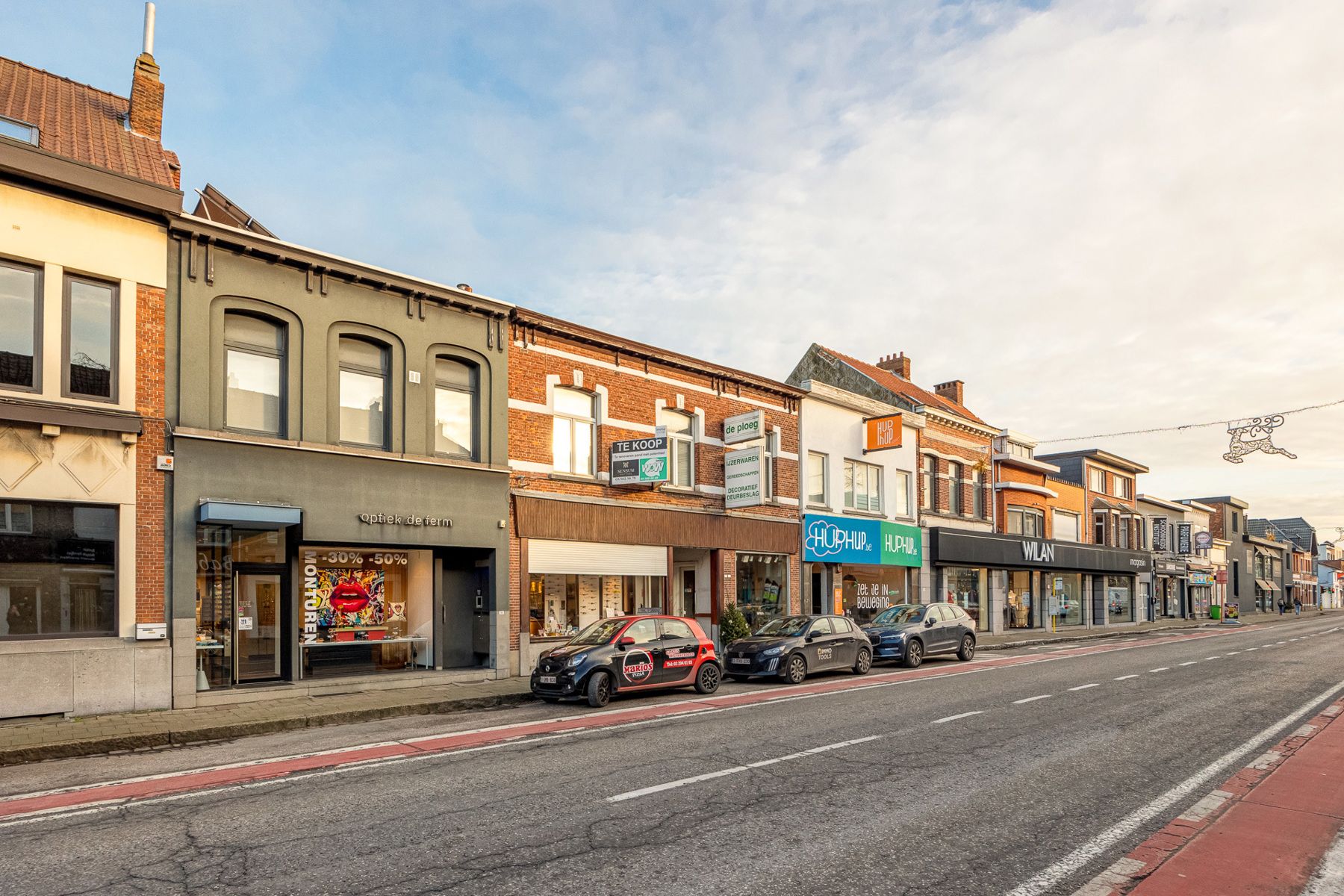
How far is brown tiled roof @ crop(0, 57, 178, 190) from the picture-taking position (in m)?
14.5

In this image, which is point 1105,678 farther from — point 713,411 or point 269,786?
point 269,786

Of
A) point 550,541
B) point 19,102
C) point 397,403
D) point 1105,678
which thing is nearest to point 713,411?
point 550,541

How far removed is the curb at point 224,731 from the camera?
10625 millimetres

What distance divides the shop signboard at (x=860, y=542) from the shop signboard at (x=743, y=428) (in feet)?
13.5

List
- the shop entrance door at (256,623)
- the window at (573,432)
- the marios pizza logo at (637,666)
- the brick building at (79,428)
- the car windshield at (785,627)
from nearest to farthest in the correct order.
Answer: the brick building at (79,428) → the marios pizza logo at (637,666) → the shop entrance door at (256,623) → the car windshield at (785,627) → the window at (573,432)

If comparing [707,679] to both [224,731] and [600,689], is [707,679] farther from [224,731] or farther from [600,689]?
[224,731]

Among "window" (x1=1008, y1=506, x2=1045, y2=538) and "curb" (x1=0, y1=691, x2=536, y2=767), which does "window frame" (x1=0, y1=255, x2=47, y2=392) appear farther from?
"window" (x1=1008, y1=506, x2=1045, y2=538)

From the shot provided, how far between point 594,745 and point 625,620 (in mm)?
4905

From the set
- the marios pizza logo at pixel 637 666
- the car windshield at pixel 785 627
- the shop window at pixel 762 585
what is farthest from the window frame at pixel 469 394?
the shop window at pixel 762 585

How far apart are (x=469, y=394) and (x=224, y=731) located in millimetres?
8298

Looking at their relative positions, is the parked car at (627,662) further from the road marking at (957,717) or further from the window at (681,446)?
the window at (681,446)

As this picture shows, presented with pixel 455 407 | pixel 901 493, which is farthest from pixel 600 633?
pixel 901 493

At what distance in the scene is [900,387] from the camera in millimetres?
34938

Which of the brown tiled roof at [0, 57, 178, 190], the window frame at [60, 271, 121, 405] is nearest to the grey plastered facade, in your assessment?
the window frame at [60, 271, 121, 405]
